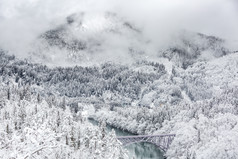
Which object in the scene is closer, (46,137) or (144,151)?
(46,137)

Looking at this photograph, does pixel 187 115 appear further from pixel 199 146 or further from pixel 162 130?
pixel 199 146

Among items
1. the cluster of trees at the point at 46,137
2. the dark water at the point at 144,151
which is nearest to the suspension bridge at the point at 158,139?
the dark water at the point at 144,151

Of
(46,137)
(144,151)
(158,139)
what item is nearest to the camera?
(46,137)

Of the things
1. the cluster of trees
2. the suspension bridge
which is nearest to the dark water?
the suspension bridge

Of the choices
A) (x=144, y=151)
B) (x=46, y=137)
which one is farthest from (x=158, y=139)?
(x=46, y=137)

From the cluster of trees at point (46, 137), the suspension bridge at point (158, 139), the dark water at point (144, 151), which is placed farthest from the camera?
the suspension bridge at point (158, 139)

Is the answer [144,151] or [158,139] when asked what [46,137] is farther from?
[158,139]

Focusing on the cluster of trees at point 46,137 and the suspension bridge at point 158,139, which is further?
the suspension bridge at point 158,139

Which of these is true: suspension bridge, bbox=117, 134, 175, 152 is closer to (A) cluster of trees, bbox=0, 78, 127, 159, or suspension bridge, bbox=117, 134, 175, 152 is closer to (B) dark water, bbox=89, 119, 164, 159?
(B) dark water, bbox=89, 119, 164, 159

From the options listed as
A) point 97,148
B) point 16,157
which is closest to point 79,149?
point 97,148

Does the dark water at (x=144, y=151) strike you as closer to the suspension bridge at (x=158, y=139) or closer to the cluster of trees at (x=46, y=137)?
the suspension bridge at (x=158, y=139)

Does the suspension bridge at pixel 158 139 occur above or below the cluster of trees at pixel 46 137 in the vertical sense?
above
